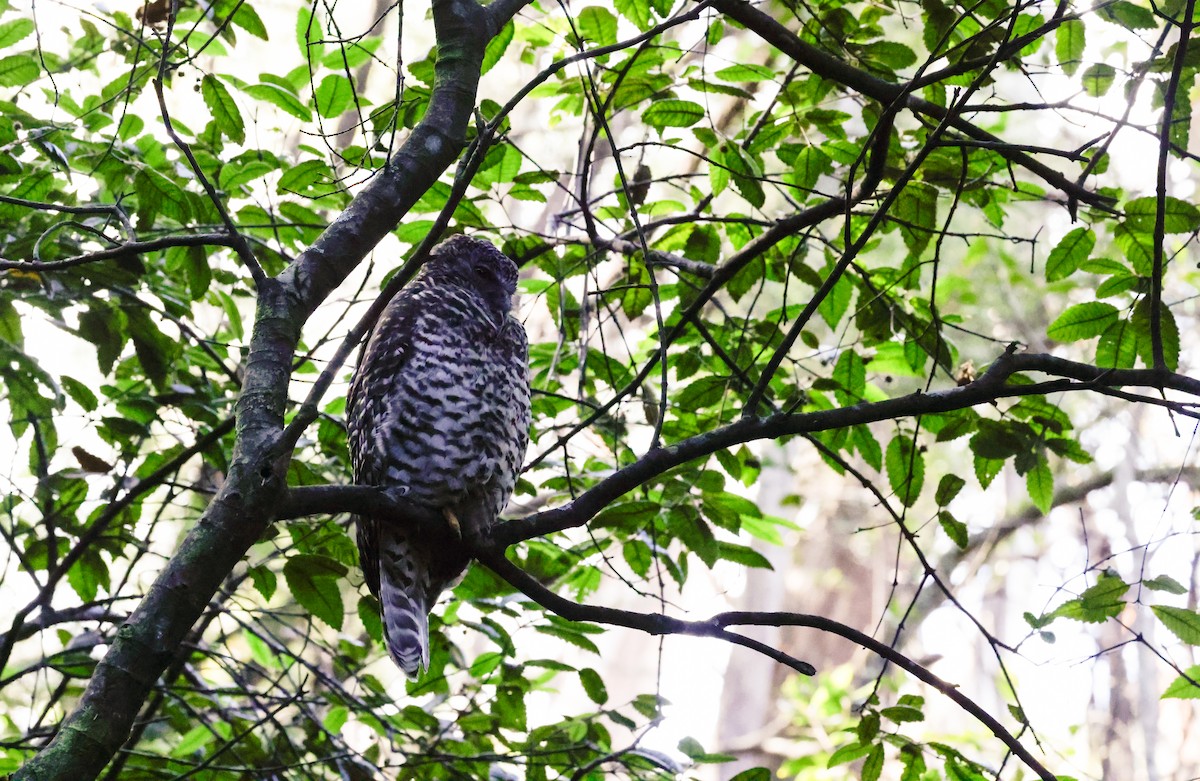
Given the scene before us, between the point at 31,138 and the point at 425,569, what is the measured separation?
1.56m

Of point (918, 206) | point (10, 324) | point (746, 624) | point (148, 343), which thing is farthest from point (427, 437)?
point (918, 206)

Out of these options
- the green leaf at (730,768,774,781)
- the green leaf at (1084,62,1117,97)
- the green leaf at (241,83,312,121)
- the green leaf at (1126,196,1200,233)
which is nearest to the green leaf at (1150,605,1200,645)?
the green leaf at (1126,196,1200,233)

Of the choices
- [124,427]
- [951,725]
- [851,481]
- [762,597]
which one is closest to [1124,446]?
[762,597]

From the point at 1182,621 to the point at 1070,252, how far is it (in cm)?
103

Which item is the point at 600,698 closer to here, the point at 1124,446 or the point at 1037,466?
the point at 1037,466

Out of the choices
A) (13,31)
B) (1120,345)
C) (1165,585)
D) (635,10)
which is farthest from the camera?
(13,31)

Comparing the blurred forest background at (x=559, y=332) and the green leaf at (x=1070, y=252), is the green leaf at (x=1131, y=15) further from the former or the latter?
the green leaf at (x=1070, y=252)

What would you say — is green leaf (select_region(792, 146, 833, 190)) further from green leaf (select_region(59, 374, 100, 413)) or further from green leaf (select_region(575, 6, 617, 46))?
green leaf (select_region(59, 374, 100, 413))

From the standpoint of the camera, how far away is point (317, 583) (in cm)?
275

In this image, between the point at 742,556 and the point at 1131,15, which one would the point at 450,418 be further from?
the point at 1131,15

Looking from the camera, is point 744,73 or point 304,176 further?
point 744,73

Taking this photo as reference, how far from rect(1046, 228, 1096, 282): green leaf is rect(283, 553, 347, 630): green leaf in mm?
2081

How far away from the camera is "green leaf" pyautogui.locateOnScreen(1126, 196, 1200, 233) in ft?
8.62

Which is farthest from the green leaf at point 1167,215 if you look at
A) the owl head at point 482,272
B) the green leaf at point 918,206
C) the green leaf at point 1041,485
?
the owl head at point 482,272
